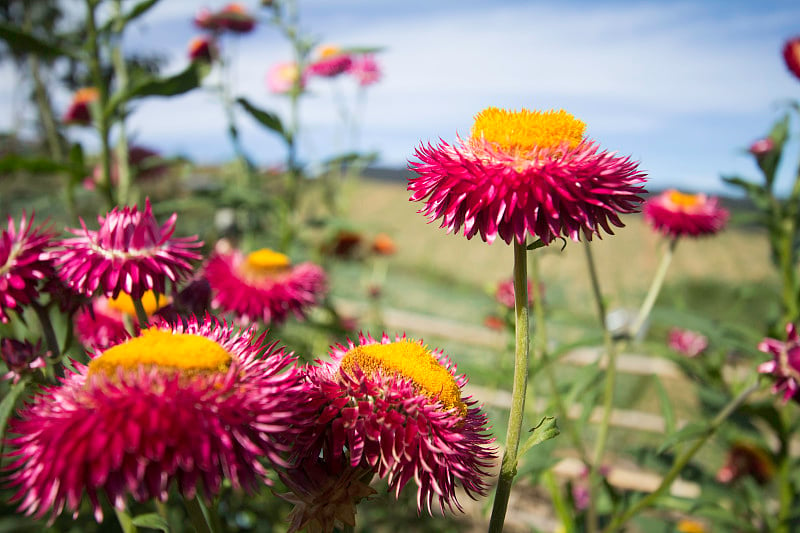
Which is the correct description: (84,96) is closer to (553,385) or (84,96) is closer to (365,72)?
(365,72)

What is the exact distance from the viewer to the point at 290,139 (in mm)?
2822

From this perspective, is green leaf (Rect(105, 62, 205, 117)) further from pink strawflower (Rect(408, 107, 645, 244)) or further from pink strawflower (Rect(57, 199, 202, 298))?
pink strawflower (Rect(408, 107, 645, 244))

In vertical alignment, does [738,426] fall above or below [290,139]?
below

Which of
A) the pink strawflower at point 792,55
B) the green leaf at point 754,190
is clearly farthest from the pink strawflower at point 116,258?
the pink strawflower at point 792,55

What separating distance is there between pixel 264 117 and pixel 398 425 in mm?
1973

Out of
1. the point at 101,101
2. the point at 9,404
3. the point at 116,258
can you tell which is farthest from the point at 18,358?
the point at 101,101

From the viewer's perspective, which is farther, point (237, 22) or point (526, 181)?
point (237, 22)

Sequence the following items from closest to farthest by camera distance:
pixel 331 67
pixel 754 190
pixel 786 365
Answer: pixel 786 365
pixel 754 190
pixel 331 67

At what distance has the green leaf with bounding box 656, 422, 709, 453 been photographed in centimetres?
147

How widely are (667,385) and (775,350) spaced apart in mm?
5362

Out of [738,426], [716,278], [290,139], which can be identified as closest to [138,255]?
[290,139]

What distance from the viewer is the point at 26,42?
1876 millimetres

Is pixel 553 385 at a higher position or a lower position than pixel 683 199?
lower

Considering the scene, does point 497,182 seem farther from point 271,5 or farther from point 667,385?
point 667,385
